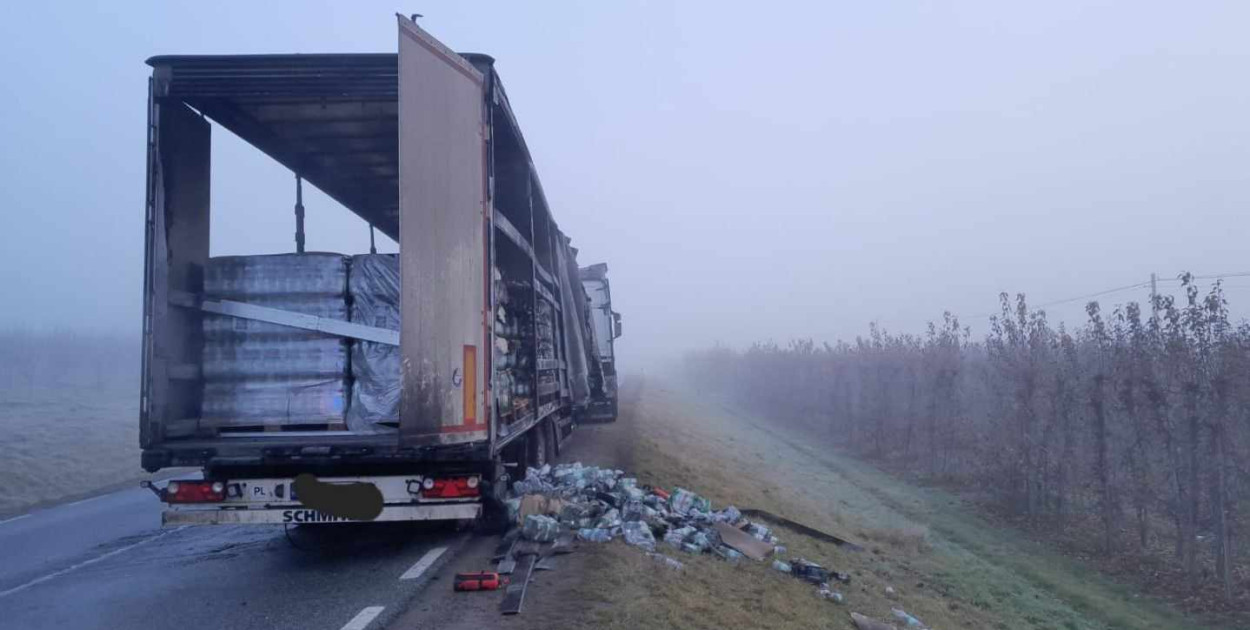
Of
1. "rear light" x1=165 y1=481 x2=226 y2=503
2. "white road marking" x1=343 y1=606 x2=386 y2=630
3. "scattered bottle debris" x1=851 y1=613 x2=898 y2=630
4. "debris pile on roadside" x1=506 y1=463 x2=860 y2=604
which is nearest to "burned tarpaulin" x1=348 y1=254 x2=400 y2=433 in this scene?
"rear light" x1=165 y1=481 x2=226 y2=503

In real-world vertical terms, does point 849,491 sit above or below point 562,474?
below

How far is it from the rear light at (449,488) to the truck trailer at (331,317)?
0.6 inches

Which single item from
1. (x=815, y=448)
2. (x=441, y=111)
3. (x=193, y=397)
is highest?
(x=441, y=111)

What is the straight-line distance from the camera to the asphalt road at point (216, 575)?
6.44 m

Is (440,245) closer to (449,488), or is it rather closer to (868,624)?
(449,488)

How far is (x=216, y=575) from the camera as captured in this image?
7914mm

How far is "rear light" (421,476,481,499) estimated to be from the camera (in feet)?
24.1

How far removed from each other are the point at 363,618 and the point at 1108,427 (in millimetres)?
12862

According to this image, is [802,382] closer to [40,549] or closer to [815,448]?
[815,448]

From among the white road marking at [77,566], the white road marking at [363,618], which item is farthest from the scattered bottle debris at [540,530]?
the white road marking at [77,566]

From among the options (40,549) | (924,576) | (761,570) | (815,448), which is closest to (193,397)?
(40,549)

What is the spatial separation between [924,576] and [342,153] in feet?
27.1

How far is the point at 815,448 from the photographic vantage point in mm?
29438

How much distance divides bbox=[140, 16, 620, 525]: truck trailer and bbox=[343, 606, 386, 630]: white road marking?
1.10 meters
